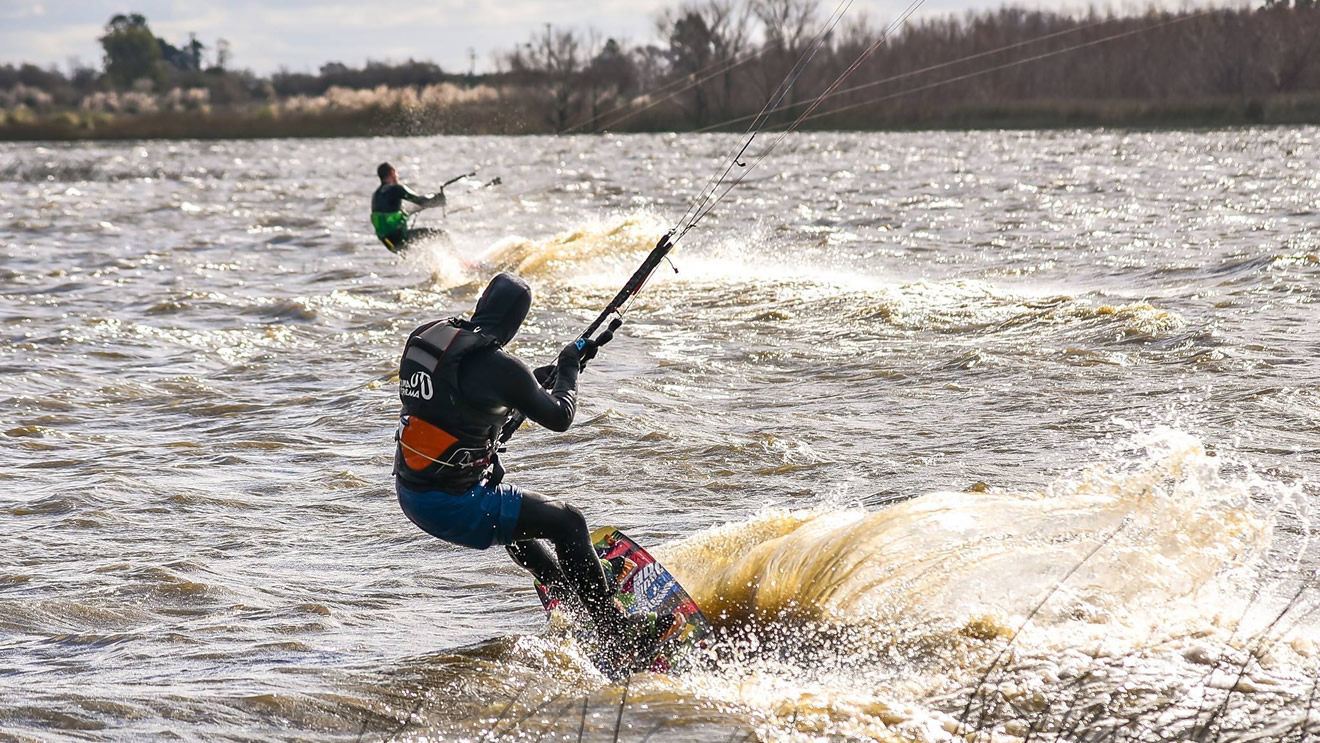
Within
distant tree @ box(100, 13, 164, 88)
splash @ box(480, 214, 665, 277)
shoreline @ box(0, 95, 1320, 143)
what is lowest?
splash @ box(480, 214, 665, 277)

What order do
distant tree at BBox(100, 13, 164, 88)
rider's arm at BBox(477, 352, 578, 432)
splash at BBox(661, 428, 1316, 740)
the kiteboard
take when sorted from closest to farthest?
1. splash at BBox(661, 428, 1316, 740)
2. rider's arm at BBox(477, 352, 578, 432)
3. the kiteboard
4. distant tree at BBox(100, 13, 164, 88)

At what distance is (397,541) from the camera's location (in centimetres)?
786

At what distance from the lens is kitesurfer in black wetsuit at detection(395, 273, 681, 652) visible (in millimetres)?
5406

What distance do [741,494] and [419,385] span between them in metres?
3.41

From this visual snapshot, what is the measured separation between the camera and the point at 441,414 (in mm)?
5469

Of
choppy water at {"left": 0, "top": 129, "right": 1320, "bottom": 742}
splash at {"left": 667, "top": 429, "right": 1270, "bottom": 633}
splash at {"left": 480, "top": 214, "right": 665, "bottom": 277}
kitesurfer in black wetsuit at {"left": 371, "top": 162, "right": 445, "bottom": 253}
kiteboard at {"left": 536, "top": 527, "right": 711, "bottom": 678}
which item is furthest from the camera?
splash at {"left": 480, "top": 214, "right": 665, "bottom": 277}

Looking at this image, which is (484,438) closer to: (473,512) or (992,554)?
(473,512)

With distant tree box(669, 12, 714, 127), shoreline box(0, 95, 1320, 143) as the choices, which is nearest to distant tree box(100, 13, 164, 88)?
shoreline box(0, 95, 1320, 143)

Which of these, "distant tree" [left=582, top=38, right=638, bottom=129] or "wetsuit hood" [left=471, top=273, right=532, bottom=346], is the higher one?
"distant tree" [left=582, top=38, right=638, bottom=129]

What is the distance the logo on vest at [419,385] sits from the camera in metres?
5.46

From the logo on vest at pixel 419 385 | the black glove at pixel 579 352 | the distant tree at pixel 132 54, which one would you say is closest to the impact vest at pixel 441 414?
the logo on vest at pixel 419 385

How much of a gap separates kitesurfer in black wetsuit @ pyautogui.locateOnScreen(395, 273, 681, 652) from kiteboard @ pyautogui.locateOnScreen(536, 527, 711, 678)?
0.17 ft

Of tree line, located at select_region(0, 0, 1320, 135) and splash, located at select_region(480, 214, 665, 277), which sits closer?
splash, located at select_region(480, 214, 665, 277)

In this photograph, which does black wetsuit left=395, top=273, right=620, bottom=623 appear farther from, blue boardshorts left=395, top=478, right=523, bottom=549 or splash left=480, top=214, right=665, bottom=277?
splash left=480, top=214, right=665, bottom=277
